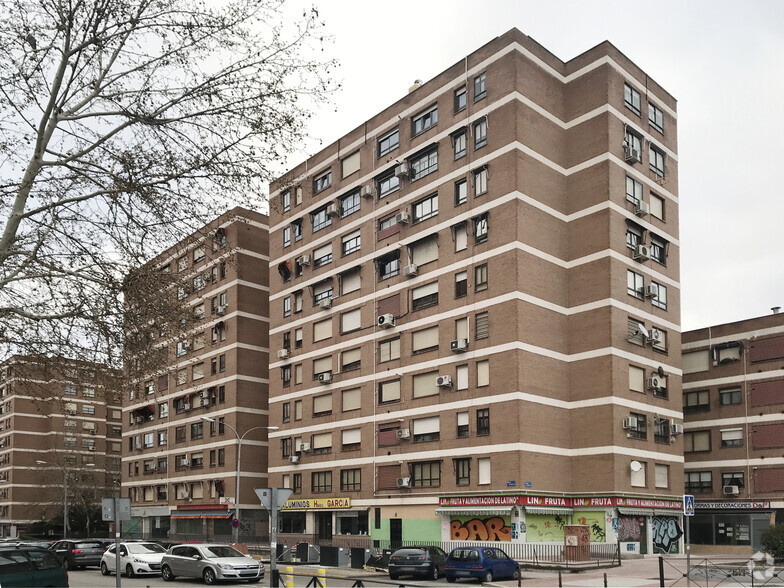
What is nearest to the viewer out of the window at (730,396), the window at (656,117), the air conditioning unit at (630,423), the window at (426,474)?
the air conditioning unit at (630,423)

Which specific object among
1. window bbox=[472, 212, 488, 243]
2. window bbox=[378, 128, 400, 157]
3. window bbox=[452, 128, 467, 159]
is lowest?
window bbox=[472, 212, 488, 243]

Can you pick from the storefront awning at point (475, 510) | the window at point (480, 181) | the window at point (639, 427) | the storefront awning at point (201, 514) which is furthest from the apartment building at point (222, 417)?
the window at point (639, 427)

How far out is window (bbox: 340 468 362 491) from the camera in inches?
2015

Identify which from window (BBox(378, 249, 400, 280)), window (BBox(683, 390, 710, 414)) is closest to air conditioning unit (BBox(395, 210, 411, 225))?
window (BBox(378, 249, 400, 280))

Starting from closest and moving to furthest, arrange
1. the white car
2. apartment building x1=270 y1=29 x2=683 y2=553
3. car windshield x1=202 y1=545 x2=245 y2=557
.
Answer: car windshield x1=202 y1=545 x2=245 y2=557 < the white car < apartment building x1=270 y1=29 x2=683 y2=553

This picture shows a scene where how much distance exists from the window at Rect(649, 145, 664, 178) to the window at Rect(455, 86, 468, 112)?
37.4 feet

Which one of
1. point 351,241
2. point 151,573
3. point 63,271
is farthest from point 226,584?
point 351,241

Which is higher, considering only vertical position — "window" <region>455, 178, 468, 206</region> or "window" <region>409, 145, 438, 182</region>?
"window" <region>409, 145, 438, 182</region>

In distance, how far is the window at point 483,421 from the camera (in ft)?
141

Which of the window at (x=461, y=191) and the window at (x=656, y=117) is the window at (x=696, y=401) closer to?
the window at (x=656, y=117)

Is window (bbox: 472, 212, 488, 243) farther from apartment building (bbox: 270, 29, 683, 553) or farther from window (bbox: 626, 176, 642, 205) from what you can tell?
window (bbox: 626, 176, 642, 205)

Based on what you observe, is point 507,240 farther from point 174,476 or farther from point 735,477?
point 174,476

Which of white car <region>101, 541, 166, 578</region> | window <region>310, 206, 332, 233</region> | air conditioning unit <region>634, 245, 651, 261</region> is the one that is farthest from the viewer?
window <region>310, 206, 332, 233</region>

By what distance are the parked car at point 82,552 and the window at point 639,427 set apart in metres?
26.4
